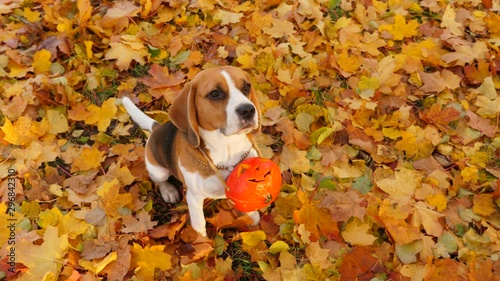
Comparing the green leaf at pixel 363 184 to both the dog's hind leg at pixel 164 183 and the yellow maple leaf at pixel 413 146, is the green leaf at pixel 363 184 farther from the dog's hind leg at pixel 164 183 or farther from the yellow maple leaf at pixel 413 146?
the dog's hind leg at pixel 164 183

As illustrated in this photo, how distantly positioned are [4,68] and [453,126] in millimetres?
4187

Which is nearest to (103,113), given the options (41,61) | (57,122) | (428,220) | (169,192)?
(57,122)

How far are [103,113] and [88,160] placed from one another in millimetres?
512

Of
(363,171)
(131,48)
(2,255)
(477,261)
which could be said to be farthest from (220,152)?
(131,48)

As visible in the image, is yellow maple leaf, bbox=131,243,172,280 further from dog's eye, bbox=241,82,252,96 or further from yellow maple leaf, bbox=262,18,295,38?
yellow maple leaf, bbox=262,18,295,38

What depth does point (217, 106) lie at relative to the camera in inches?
100

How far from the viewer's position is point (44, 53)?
13.7 ft

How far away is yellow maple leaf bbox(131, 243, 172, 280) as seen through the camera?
2.89m

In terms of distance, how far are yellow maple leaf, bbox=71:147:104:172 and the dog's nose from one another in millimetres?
1572

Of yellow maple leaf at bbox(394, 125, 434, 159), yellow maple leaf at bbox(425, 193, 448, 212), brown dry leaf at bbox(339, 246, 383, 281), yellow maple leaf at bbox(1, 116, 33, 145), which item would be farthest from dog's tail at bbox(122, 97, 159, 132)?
yellow maple leaf at bbox(425, 193, 448, 212)

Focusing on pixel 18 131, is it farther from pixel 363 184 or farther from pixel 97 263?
pixel 363 184

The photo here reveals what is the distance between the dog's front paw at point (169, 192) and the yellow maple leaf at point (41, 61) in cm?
181

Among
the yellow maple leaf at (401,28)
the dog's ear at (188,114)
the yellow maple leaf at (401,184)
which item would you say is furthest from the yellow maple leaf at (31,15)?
the yellow maple leaf at (401,184)

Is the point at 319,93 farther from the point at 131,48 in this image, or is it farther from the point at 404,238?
the point at 131,48
